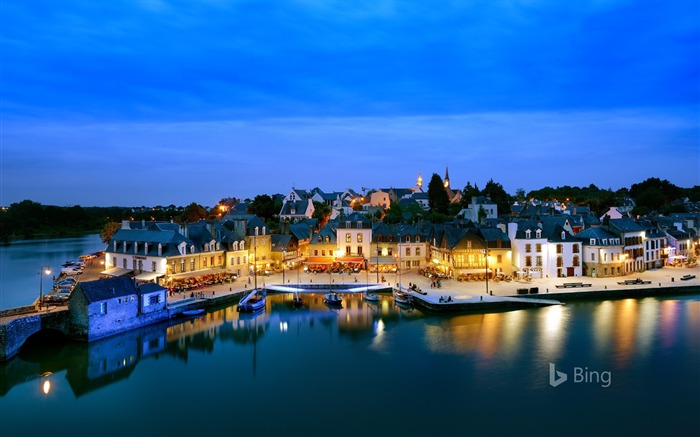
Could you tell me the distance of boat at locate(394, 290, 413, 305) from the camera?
32.8 meters

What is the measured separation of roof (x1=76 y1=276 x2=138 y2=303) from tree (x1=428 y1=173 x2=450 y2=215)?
48741 millimetres

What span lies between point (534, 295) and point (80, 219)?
122m

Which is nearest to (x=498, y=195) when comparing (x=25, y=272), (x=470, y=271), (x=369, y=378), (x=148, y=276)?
(x=470, y=271)

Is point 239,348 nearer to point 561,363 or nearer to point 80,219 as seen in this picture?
point 561,363

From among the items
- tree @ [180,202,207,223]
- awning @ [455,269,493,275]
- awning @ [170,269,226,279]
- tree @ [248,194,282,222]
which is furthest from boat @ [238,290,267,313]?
tree @ [180,202,207,223]

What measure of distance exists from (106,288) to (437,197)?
51.6m

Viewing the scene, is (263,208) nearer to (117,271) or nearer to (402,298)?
(117,271)

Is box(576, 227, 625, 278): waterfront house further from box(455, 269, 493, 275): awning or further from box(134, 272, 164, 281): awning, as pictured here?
box(134, 272, 164, 281): awning

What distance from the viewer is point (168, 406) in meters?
17.6

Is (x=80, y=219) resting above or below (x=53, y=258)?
above

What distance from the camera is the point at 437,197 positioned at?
6919 cm

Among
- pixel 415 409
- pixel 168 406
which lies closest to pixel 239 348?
A: pixel 168 406

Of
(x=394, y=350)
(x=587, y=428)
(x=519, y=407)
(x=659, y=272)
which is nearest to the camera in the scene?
(x=587, y=428)

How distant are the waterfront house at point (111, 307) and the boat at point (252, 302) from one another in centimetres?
488
